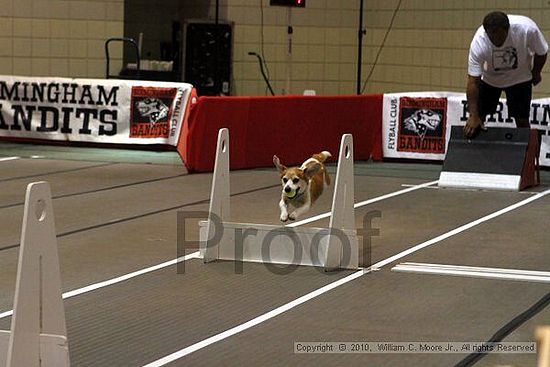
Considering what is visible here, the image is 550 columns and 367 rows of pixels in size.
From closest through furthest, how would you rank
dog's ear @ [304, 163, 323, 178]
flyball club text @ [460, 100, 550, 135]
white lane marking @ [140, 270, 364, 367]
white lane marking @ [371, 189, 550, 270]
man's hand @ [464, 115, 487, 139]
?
1. white lane marking @ [140, 270, 364, 367]
2. dog's ear @ [304, 163, 323, 178]
3. white lane marking @ [371, 189, 550, 270]
4. man's hand @ [464, 115, 487, 139]
5. flyball club text @ [460, 100, 550, 135]

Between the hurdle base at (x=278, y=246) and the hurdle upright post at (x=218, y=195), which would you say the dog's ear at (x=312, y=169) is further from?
the hurdle upright post at (x=218, y=195)

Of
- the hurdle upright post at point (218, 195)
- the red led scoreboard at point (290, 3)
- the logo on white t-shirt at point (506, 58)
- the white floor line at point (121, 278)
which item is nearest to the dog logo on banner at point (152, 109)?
the red led scoreboard at point (290, 3)

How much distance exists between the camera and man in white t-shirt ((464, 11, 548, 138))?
39.2ft

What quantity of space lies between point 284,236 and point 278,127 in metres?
6.28

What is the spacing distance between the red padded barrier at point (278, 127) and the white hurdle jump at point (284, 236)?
517 centimetres

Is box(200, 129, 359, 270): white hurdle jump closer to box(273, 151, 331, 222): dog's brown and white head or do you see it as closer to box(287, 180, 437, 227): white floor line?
box(273, 151, 331, 222): dog's brown and white head

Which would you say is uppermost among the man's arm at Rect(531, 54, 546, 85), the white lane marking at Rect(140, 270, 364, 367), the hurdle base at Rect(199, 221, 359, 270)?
the man's arm at Rect(531, 54, 546, 85)

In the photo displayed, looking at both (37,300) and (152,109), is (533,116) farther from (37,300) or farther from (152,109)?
(37,300)


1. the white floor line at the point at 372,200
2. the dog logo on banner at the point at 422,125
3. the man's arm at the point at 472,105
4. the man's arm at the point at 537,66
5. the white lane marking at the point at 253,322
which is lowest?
the white lane marking at the point at 253,322

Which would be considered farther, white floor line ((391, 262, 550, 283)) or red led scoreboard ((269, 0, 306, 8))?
red led scoreboard ((269, 0, 306, 8))

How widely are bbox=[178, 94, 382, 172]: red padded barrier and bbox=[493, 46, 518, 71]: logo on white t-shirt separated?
2.75 metres

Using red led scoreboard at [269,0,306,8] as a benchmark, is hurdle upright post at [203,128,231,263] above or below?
below

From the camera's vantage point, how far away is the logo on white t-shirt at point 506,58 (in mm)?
12102

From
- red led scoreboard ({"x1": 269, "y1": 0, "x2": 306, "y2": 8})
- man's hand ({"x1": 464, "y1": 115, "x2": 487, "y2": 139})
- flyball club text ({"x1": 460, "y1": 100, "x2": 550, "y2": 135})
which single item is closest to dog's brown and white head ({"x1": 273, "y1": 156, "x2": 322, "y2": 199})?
man's hand ({"x1": 464, "y1": 115, "x2": 487, "y2": 139})
